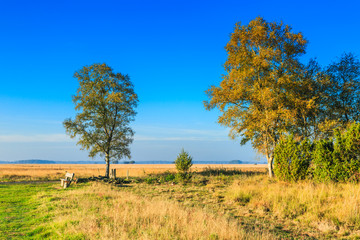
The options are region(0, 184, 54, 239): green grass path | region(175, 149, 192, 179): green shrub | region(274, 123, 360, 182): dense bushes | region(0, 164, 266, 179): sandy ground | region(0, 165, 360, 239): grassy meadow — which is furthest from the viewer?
region(0, 164, 266, 179): sandy ground

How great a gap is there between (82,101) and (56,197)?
2007 centimetres

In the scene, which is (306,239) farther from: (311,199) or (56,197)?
(56,197)

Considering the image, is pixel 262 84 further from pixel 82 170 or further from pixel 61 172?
pixel 82 170

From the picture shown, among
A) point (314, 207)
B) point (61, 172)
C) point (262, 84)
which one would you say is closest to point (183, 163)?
point (262, 84)

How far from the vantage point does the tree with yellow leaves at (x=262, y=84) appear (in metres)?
21.7

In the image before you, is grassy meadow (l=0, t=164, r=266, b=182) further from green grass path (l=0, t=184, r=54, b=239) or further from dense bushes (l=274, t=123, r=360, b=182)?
green grass path (l=0, t=184, r=54, b=239)

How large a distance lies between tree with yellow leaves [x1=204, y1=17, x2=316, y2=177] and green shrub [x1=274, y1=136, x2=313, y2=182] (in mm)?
3697

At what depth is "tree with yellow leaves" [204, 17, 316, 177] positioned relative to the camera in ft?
71.1

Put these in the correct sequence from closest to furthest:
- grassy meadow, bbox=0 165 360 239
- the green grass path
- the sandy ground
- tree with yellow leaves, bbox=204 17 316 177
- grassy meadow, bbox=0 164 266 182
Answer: grassy meadow, bbox=0 165 360 239 → the green grass path → tree with yellow leaves, bbox=204 17 316 177 → grassy meadow, bbox=0 164 266 182 → the sandy ground

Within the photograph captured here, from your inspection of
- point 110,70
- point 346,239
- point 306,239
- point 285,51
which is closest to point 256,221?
point 306,239

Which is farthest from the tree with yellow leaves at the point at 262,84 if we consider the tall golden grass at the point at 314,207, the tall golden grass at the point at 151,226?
the tall golden grass at the point at 151,226

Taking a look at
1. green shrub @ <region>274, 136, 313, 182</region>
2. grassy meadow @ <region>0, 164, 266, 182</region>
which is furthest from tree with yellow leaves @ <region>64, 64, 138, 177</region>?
green shrub @ <region>274, 136, 313, 182</region>

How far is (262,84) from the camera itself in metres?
22.9

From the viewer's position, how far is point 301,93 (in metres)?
22.9
